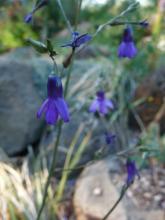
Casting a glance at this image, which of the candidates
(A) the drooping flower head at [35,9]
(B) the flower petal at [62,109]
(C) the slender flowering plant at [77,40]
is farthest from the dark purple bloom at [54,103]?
(A) the drooping flower head at [35,9]

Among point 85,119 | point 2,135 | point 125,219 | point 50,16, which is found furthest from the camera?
point 50,16

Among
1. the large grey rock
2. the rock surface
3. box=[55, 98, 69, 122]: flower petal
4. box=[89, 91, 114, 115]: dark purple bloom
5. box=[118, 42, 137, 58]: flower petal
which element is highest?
box=[55, 98, 69, 122]: flower petal

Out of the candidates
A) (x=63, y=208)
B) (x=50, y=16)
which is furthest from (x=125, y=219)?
(x=50, y=16)

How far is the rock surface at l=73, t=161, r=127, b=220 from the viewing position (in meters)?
2.83

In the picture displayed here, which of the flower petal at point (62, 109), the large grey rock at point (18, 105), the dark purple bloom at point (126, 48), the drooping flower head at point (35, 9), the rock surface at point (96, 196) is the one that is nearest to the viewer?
the flower petal at point (62, 109)

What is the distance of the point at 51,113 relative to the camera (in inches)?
54.2

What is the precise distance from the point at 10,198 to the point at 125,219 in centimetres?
71

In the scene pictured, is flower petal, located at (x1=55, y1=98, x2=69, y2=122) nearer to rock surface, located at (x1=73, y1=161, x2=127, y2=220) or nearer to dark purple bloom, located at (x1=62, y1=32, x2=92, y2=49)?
dark purple bloom, located at (x1=62, y1=32, x2=92, y2=49)

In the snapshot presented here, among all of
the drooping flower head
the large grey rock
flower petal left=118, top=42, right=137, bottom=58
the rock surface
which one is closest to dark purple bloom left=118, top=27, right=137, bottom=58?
flower petal left=118, top=42, right=137, bottom=58

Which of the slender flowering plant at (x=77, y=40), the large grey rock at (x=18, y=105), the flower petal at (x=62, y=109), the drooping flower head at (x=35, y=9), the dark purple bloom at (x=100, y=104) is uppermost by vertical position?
the slender flowering plant at (x=77, y=40)

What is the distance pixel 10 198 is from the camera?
8.17ft

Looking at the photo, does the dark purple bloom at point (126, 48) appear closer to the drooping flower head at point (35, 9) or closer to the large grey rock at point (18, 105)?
the drooping flower head at point (35, 9)

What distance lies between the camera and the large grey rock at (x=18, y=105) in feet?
11.1

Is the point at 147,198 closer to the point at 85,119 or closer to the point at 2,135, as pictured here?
the point at 85,119
